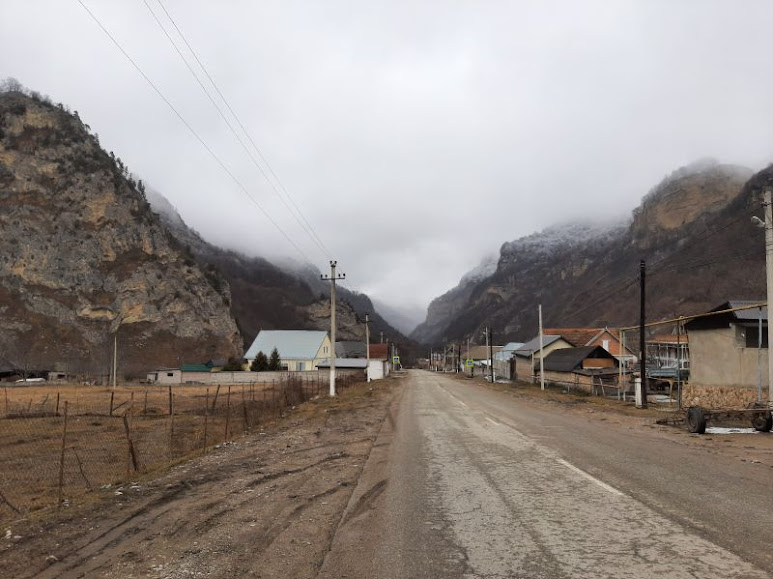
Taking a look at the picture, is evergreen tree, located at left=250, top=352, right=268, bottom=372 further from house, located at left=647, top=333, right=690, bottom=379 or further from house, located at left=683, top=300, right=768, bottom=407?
house, located at left=683, top=300, right=768, bottom=407

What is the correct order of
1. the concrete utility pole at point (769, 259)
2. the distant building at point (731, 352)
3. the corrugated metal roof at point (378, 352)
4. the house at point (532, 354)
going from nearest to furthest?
1. the concrete utility pole at point (769, 259)
2. the distant building at point (731, 352)
3. the house at point (532, 354)
4. the corrugated metal roof at point (378, 352)

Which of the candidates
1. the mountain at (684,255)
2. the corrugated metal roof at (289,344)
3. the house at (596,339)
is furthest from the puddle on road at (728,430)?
the corrugated metal roof at (289,344)

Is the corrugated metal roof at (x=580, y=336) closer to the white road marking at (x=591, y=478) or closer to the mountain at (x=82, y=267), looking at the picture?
the white road marking at (x=591, y=478)

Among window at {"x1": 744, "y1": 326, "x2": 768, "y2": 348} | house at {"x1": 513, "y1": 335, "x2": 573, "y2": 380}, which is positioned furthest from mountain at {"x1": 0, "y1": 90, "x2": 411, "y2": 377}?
window at {"x1": 744, "y1": 326, "x2": 768, "y2": 348}

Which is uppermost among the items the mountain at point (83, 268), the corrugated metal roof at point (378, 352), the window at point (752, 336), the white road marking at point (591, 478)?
the mountain at point (83, 268)

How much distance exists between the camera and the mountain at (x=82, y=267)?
3780 inches

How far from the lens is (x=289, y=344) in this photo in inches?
4230

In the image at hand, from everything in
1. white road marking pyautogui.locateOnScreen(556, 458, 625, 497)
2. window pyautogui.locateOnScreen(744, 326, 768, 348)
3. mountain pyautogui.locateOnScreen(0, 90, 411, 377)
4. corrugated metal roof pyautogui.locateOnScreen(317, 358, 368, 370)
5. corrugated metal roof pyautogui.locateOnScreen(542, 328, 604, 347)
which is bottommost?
corrugated metal roof pyautogui.locateOnScreen(317, 358, 368, 370)

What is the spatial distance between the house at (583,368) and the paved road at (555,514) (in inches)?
1433

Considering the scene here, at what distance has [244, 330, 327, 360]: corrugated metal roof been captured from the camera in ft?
341

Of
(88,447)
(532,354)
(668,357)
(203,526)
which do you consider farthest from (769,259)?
(668,357)

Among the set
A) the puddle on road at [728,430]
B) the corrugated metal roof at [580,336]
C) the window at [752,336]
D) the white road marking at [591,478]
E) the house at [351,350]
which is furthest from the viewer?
the house at [351,350]

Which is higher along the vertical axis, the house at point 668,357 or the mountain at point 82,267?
the mountain at point 82,267

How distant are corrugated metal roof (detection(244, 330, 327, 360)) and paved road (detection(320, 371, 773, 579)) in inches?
3655
